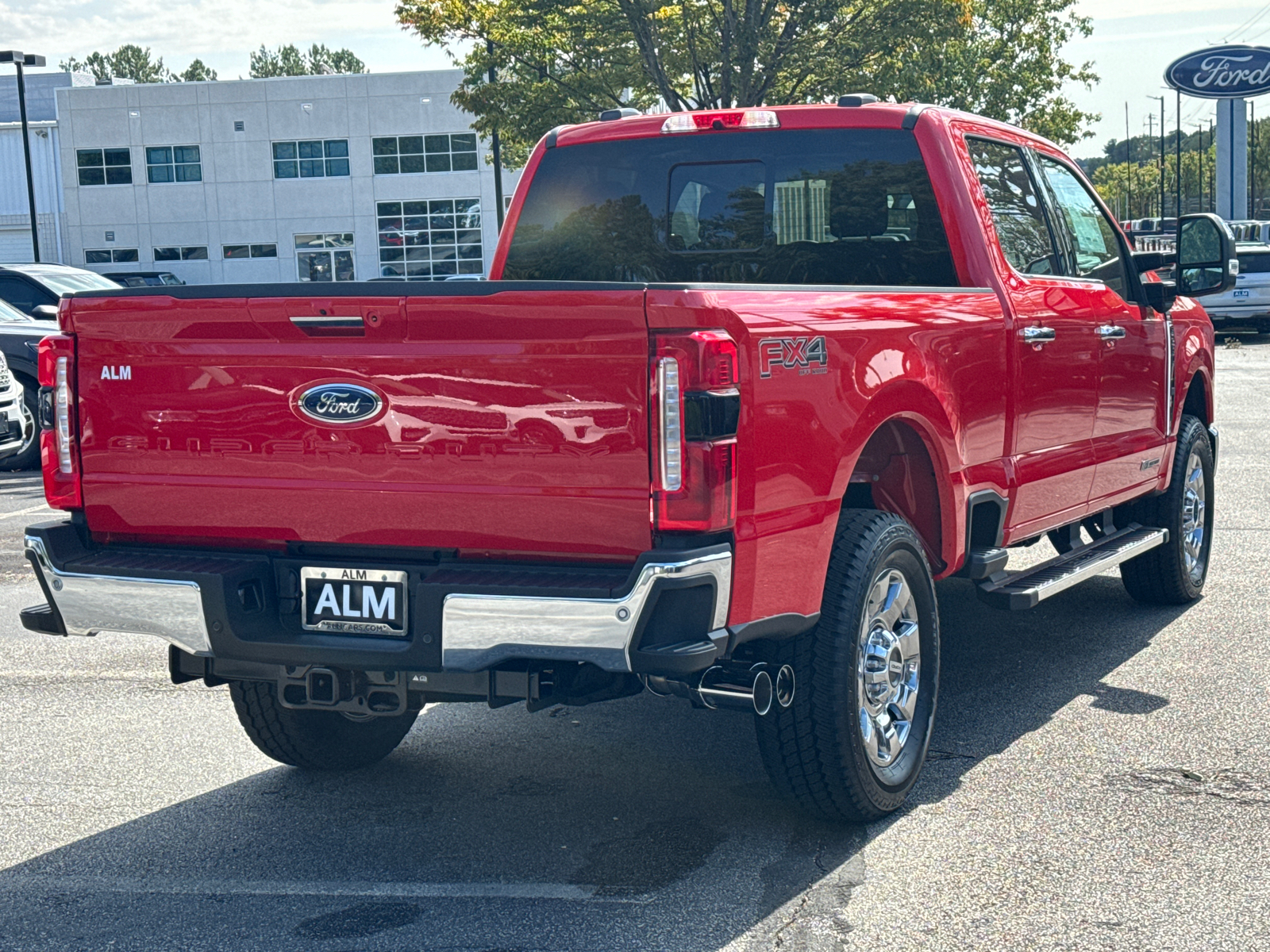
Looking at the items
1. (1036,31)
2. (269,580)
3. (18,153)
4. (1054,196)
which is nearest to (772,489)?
(269,580)

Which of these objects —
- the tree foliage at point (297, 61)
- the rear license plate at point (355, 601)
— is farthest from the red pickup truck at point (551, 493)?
the tree foliage at point (297, 61)

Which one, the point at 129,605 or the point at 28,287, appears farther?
the point at 28,287

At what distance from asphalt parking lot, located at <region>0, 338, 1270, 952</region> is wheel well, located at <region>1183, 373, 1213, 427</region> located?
1.49 metres

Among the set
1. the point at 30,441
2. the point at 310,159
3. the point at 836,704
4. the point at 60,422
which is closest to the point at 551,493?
the point at 836,704

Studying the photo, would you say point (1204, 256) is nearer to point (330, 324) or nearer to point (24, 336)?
point (330, 324)

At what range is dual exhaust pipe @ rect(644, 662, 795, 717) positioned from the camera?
3.76 m

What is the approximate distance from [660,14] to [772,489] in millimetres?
20392

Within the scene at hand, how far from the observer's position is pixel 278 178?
6259 cm

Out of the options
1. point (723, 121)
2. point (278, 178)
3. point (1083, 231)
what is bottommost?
point (1083, 231)

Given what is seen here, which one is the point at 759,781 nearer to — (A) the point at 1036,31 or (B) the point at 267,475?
(B) the point at 267,475

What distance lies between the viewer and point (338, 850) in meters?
4.25

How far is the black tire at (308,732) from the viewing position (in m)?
4.80

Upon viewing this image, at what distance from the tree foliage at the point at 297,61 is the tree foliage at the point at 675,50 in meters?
126

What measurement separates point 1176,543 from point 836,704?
142 inches
